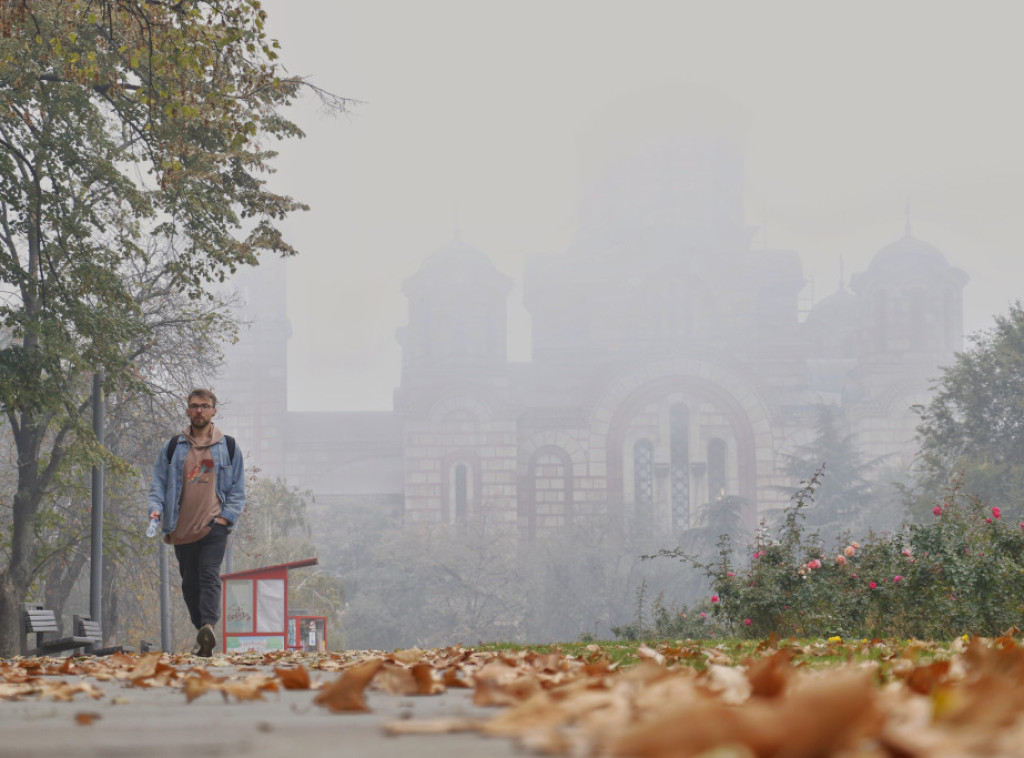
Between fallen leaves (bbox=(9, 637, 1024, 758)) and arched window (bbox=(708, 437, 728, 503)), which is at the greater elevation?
arched window (bbox=(708, 437, 728, 503))

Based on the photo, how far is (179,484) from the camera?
7422 millimetres

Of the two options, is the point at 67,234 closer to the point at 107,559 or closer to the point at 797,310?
the point at 107,559

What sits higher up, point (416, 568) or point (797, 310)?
point (797, 310)

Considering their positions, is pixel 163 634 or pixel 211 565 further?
pixel 163 634

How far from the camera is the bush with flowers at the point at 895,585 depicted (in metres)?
10.4

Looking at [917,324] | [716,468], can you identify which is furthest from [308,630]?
[917,324]

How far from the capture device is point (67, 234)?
13531 mm

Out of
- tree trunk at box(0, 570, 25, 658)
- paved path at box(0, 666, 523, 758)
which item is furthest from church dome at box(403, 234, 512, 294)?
paved path at box(0, 666, 523, 758)

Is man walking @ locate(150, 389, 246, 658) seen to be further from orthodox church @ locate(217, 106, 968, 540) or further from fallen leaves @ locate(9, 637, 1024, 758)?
orthodox church @ locate(217, 106, 968, 540)

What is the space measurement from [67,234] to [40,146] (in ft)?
3.20

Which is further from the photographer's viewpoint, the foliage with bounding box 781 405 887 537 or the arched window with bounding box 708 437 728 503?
the arched window with bounding box 708 437 728 503

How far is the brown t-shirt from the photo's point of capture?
739 cm

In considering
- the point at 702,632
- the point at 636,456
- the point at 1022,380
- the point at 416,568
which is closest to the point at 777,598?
the point at 702,632

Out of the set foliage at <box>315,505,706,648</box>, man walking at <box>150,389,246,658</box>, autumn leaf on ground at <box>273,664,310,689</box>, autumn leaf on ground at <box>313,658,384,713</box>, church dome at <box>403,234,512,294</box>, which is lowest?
foliage at <box>315,505,706,648</box>
